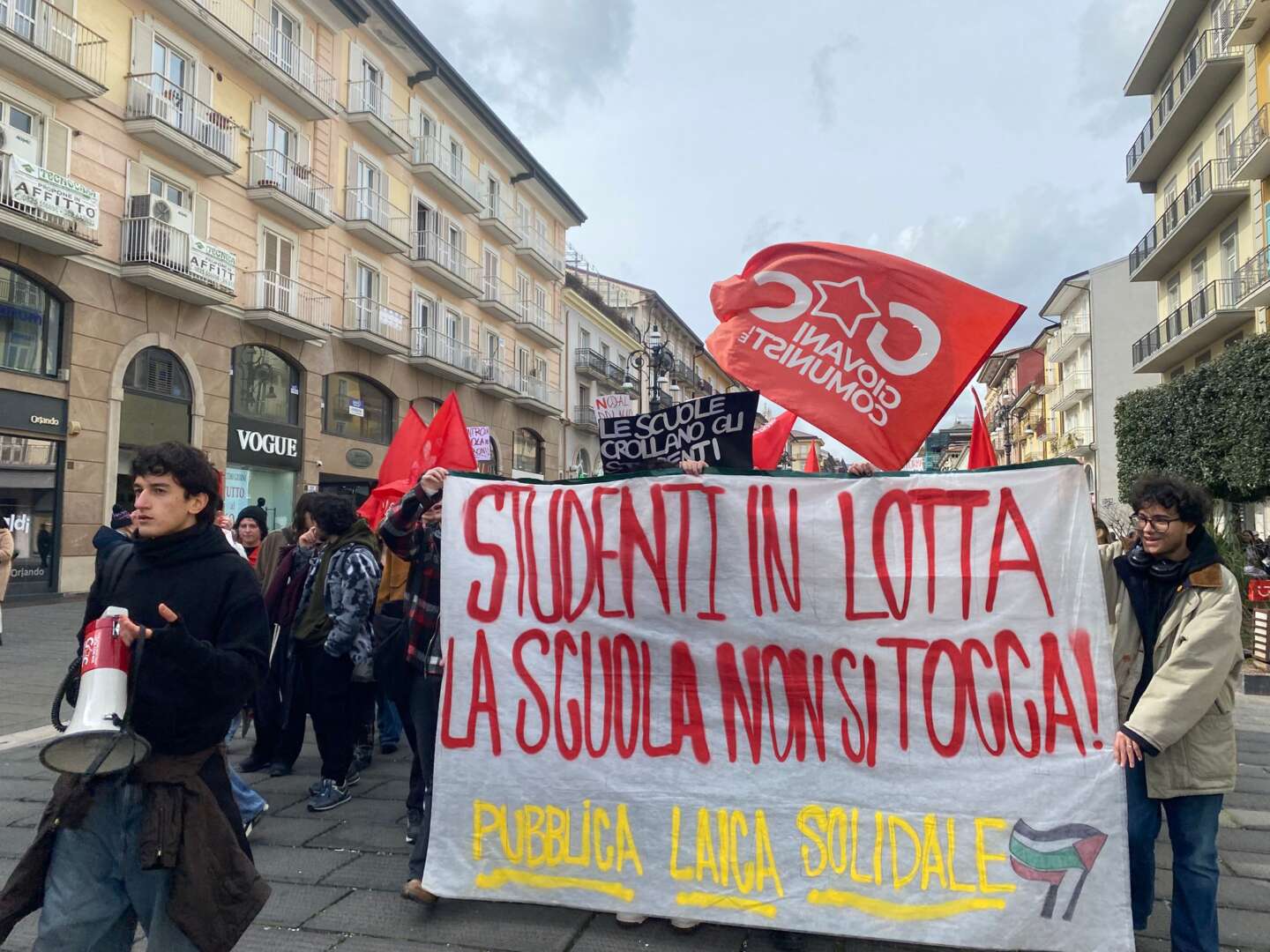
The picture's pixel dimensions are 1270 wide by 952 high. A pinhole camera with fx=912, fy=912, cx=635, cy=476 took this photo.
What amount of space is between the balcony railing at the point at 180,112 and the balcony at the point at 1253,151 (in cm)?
2324

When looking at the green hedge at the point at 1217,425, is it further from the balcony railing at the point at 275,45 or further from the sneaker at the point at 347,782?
the balcony railing at the point at 275,45

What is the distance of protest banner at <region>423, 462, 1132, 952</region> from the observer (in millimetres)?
3115

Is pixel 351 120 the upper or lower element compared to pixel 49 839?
upper

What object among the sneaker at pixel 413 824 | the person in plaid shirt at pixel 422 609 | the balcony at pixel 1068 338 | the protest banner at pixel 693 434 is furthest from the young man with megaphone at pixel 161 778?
the balcony at pixel 1068 338

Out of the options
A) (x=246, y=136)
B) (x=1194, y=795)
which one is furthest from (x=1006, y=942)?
(x=246, y=136)

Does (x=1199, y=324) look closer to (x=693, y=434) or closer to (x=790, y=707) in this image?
(x=693, y=434)

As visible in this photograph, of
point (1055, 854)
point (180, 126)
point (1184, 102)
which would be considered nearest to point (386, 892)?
point (1055, 854)

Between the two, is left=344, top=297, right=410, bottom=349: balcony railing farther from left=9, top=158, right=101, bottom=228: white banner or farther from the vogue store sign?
left=9, top=158, right=101, bottom=228: white banner

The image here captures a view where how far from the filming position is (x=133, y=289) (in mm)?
17188

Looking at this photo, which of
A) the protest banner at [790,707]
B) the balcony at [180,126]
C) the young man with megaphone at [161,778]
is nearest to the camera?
the young man with megaphone at [161,778]

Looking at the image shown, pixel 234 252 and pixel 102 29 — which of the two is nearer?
pixel 102 29

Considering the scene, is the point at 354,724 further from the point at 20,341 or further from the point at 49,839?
the point at 20,341

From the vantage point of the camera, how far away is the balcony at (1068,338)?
4459cm

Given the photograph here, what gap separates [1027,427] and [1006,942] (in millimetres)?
65272
